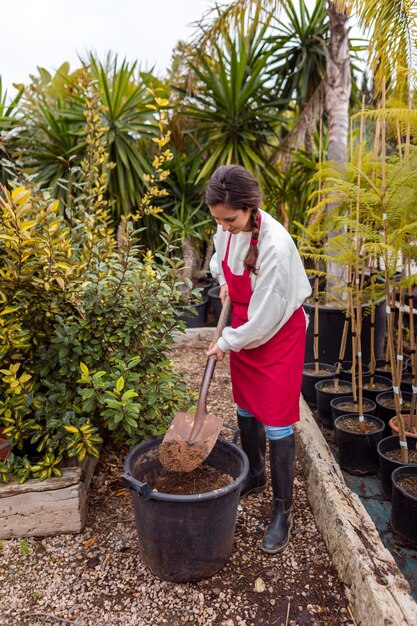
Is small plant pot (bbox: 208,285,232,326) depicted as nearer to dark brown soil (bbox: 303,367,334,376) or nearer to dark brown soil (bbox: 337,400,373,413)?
dark brown soil (bbox: 303,367,334,376)

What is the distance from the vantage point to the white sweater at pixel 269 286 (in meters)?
2.25

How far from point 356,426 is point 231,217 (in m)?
2.01

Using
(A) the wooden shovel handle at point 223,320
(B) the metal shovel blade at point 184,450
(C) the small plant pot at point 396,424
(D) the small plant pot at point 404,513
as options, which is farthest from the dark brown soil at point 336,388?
(B) the metal shovel blade at point 184,450

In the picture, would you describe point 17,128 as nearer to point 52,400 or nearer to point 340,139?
point 340,139

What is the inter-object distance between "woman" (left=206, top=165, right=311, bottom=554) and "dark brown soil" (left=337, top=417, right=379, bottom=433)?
1054 mm

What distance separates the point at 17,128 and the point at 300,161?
356cm

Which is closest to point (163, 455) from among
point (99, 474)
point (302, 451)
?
point (99, 474)

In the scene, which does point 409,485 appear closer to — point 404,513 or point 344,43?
point 404,513

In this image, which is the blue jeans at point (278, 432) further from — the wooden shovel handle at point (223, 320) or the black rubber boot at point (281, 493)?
the wooden shovel handle at point (223, 320)

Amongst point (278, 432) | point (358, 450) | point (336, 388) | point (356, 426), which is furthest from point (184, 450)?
point (336, 388)

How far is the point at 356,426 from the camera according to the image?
3.60 meters

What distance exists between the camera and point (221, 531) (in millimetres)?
2240

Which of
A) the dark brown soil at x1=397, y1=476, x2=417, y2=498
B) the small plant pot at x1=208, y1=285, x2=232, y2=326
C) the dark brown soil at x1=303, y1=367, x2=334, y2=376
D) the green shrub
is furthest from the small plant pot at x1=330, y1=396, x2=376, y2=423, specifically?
the small plant pot at x1=208, y1=285, x2=232, y2=326

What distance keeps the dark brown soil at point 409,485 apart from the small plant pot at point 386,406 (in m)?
0.80
